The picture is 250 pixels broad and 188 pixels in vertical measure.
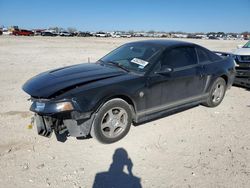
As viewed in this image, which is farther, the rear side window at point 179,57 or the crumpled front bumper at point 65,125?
the rear side window at point 179,57

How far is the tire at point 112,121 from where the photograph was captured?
12.1 ft

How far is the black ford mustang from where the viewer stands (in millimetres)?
3467

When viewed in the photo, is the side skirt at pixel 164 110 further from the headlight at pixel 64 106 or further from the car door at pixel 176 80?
the headlight at pixel 64 106

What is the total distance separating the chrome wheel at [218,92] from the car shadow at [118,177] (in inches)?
124

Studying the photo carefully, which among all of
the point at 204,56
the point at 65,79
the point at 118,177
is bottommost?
the point at 118,177

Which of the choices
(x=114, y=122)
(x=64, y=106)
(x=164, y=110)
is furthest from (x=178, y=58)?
(x=64, y=106)

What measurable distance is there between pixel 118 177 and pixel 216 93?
144 inches

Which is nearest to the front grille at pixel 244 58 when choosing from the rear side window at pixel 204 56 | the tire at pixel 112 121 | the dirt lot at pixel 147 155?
the rear side window at pixel 204 56

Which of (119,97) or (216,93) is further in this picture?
(216,93)

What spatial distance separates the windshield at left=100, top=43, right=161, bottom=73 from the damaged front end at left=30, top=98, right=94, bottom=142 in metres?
1.31

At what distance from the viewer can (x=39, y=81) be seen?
12.8ft

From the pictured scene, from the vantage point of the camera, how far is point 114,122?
391 cm

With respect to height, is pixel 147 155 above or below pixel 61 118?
below

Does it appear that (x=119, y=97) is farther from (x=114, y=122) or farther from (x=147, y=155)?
(x=147, y=155)
